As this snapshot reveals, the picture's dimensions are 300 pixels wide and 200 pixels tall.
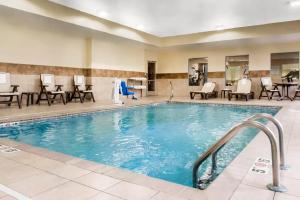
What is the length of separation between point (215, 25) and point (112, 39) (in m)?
4.21

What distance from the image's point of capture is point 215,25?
30.0 ft

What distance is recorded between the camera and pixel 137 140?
13.4ft

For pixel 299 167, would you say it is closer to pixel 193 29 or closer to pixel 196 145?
pixel 196 145

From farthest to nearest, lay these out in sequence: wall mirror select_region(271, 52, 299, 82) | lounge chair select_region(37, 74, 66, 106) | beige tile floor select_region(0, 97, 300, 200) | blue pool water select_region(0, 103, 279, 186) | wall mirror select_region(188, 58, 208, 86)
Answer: wall mirror select_region(188, 58, 208, 86) → wall mirror select_region(271, 52, 299, 82) → lounge chair select_region(37, 74, 66, 106) → blue pool water select_region(0, 103, 279, 186) → beige tile floor select_region(0, 97, 300, 200)

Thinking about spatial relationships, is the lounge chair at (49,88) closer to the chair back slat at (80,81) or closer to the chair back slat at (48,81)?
the chair back slat at (48,81)

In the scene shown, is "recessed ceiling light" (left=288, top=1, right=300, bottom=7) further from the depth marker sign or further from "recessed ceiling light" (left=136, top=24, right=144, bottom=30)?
the depth marker sign

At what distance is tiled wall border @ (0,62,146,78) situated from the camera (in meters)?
7.43

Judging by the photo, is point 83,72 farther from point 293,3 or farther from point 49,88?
point 293,3

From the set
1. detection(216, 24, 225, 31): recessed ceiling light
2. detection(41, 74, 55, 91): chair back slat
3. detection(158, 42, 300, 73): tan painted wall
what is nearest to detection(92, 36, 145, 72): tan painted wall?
detection(158, 42, 300, 73): tan painted wall

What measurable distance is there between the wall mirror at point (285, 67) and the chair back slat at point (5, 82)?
1095cm

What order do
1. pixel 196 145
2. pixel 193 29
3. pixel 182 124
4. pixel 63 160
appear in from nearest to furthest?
pixel 63 160
pixel 196 145
pixel 182 124
pixel 193 29

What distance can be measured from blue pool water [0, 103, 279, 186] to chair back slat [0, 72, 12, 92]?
2.38m

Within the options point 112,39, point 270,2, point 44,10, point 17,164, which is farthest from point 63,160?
point 112,39

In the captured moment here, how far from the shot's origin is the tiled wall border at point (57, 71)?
743cm
